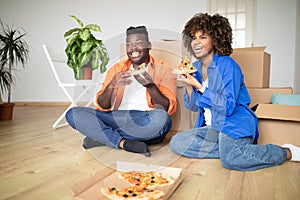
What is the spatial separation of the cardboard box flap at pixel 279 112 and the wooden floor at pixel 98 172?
224 mm

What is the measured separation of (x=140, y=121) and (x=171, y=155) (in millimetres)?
237

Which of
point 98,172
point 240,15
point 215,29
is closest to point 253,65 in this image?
point 215,29

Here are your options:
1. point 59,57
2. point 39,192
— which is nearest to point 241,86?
point 39,192

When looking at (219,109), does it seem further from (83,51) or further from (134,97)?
(83,51)

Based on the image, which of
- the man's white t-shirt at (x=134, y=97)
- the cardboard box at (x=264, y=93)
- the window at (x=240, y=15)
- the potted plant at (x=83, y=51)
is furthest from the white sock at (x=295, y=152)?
the window at (x=240, y=15)

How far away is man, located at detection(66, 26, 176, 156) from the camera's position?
35.2 inches

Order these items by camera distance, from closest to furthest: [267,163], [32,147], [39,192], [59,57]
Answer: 1. [39,192]
2. [267,163]
3. [32,147]
4. [59,57]

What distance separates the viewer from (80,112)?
4.32ft

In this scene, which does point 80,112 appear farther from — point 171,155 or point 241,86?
point 241,86

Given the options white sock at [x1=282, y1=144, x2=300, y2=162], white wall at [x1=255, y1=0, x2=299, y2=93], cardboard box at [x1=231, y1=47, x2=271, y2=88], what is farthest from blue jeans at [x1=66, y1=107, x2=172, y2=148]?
white wall at [x1=255, y1=0, x2=299, y2=93]

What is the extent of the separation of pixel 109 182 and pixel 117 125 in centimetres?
46

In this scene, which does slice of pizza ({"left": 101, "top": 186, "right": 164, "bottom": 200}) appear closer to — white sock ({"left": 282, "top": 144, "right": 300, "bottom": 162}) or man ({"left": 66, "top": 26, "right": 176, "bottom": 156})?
man ({"left": 66, "top": 26, "right": 176, "bottom": 156})

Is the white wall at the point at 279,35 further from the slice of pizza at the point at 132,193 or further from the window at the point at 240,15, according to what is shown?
the slice of pizza at the point at 132,193

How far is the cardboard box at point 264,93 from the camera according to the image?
1.59 m
